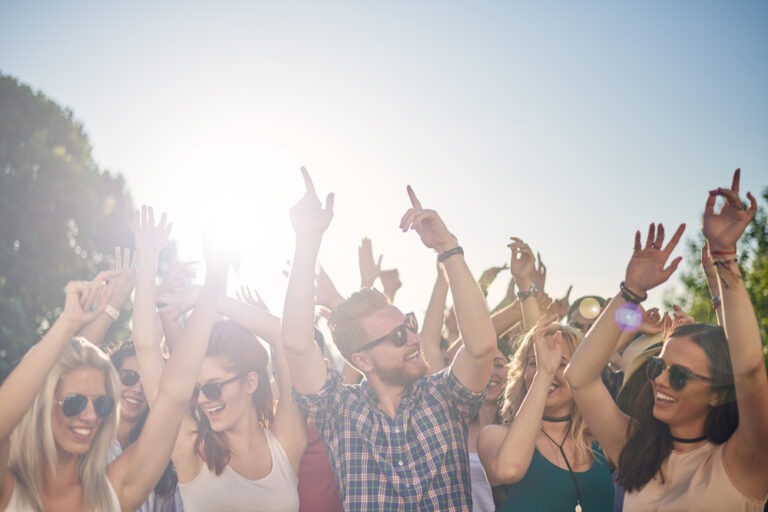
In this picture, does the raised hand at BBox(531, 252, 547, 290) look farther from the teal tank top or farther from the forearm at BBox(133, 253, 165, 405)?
the forearm at BBox(133, 253, 165, 405)

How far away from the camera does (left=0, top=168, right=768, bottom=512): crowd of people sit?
289 centimetres

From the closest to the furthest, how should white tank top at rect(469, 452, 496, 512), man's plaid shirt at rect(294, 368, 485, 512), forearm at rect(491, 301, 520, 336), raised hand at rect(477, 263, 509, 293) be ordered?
man's plaid shirt at rect(294, 368, 485, 512), white tank top at rect(469, 452, 496, 512), forearm at rect(491, 301, 520, 336), raised hand at rect(477, 263, 509, 293)

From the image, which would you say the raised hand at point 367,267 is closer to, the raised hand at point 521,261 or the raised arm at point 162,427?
the raised hand at point 521,261

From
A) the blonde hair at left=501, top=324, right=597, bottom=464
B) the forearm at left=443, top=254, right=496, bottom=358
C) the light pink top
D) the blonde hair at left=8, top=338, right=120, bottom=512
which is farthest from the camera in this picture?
the blonde hair at left=501, top=324, right=597, bottom=464

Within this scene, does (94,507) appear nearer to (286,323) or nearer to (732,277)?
(286,323)

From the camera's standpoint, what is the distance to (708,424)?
297 cm

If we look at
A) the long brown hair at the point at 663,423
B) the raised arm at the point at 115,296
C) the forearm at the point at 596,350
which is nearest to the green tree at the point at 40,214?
the raised arm at the point at 115,296

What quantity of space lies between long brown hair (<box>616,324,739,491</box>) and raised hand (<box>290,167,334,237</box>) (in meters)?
2.11

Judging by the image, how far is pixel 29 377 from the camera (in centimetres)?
288

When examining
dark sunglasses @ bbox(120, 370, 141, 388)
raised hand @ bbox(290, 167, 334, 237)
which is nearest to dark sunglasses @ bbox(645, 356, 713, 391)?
raised hand @ bbox(290, 167, 334, 237)

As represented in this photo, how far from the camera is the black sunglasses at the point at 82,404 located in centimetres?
307

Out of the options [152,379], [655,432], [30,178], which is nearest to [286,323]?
[152,379]

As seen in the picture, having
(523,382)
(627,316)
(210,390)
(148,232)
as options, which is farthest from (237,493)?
(627,316)

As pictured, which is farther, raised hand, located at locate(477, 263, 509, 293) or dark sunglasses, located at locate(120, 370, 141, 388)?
raised hand, located at locate(477, 263, 509, 293)
